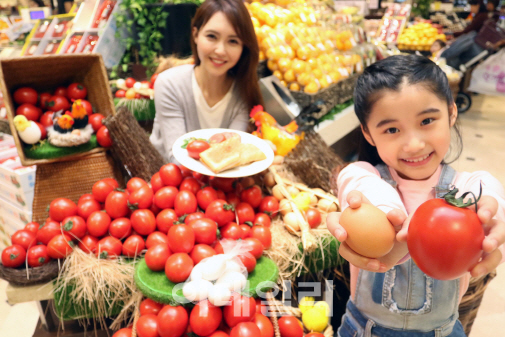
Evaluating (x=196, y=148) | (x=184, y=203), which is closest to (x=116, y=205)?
(x=184, y=203)

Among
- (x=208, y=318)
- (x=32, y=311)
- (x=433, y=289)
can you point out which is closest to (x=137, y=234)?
(x=208, y=318)

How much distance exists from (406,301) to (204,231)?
734 mm

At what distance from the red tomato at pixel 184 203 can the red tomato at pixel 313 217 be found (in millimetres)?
555

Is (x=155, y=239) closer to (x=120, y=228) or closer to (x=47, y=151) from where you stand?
(x=120, y=228)

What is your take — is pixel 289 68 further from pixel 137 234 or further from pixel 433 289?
pixel 433 289

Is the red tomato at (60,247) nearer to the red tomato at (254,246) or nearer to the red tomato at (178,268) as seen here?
the red tomato at (178,268)

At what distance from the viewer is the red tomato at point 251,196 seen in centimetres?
175

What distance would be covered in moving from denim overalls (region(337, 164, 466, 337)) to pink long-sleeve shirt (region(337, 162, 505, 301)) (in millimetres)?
32

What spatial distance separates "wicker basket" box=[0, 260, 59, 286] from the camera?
1.50 metres

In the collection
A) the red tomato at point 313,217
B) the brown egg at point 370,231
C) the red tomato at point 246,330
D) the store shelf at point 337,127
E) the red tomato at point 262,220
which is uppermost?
the brown egg at point 370,231

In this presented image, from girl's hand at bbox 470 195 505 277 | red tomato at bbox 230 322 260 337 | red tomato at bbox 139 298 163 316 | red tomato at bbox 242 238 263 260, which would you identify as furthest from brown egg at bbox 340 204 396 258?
red tomato at bbox 139 298 163 316

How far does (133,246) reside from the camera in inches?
60.6

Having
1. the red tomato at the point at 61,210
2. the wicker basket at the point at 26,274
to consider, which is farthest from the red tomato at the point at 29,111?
the wicker basket at the point at 26,274

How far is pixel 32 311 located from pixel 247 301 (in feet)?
6.50
